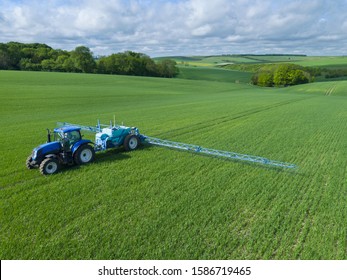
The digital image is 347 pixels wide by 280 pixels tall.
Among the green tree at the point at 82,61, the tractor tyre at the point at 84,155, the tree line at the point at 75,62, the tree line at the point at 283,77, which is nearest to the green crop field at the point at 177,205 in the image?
the tractor tyre at the point at 84,155

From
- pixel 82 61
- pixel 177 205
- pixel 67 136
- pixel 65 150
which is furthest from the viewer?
pixel 82 61

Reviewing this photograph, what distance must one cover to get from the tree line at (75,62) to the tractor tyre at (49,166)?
301 ft

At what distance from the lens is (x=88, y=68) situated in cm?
9788

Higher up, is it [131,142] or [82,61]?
[82,61]

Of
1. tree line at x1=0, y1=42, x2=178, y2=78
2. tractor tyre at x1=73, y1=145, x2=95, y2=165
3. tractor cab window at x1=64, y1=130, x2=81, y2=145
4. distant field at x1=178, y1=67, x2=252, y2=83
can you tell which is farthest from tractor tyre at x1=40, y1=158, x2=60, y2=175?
distant field at x1=178, y1=67, x2=252, y2=83

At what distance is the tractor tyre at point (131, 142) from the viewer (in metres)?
13.6

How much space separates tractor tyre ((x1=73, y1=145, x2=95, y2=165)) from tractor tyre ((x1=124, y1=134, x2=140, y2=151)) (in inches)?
83.8

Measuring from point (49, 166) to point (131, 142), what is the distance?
445cm

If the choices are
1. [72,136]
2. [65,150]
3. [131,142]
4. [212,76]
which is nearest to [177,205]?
[65,150]

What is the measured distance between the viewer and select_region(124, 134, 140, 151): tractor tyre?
13.6 m

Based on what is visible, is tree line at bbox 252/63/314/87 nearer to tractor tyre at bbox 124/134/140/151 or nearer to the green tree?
the green tree

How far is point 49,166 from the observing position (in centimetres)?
1037

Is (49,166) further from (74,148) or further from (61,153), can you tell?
(74,148)

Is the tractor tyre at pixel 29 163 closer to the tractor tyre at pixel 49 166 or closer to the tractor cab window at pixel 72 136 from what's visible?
the tractor tyre at pixel 49 166
